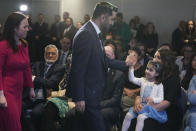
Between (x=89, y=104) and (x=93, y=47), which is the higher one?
(x=93, y=47)

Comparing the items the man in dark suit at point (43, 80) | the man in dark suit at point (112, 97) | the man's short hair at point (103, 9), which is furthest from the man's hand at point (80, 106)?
the man in dark suit at point (43, 80)

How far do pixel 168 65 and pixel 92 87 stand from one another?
1310 mm

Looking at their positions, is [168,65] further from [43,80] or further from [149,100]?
[43,80]

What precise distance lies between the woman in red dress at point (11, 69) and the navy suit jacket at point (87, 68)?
66 cm

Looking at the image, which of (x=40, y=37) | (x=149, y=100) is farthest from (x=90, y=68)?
(x=40, y=37)

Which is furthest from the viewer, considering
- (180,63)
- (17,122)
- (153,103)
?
(180,63)

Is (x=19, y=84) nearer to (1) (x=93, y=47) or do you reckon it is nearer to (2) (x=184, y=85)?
(1) (x=93, y=47)

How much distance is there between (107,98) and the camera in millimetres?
3807

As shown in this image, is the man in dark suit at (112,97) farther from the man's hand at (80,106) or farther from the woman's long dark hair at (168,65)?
the man's hand at (80,106)

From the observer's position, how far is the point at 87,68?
2.54 meters

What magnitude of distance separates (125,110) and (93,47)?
5.09 feet

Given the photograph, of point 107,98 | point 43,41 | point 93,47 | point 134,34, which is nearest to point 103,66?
point 93,47

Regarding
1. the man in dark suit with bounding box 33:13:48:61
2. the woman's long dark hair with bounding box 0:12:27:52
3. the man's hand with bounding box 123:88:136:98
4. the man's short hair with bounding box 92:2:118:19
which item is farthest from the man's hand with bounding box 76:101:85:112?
the man in dark suit with bounding box 33:13:48:61

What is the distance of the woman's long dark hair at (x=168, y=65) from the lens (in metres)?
3.52
